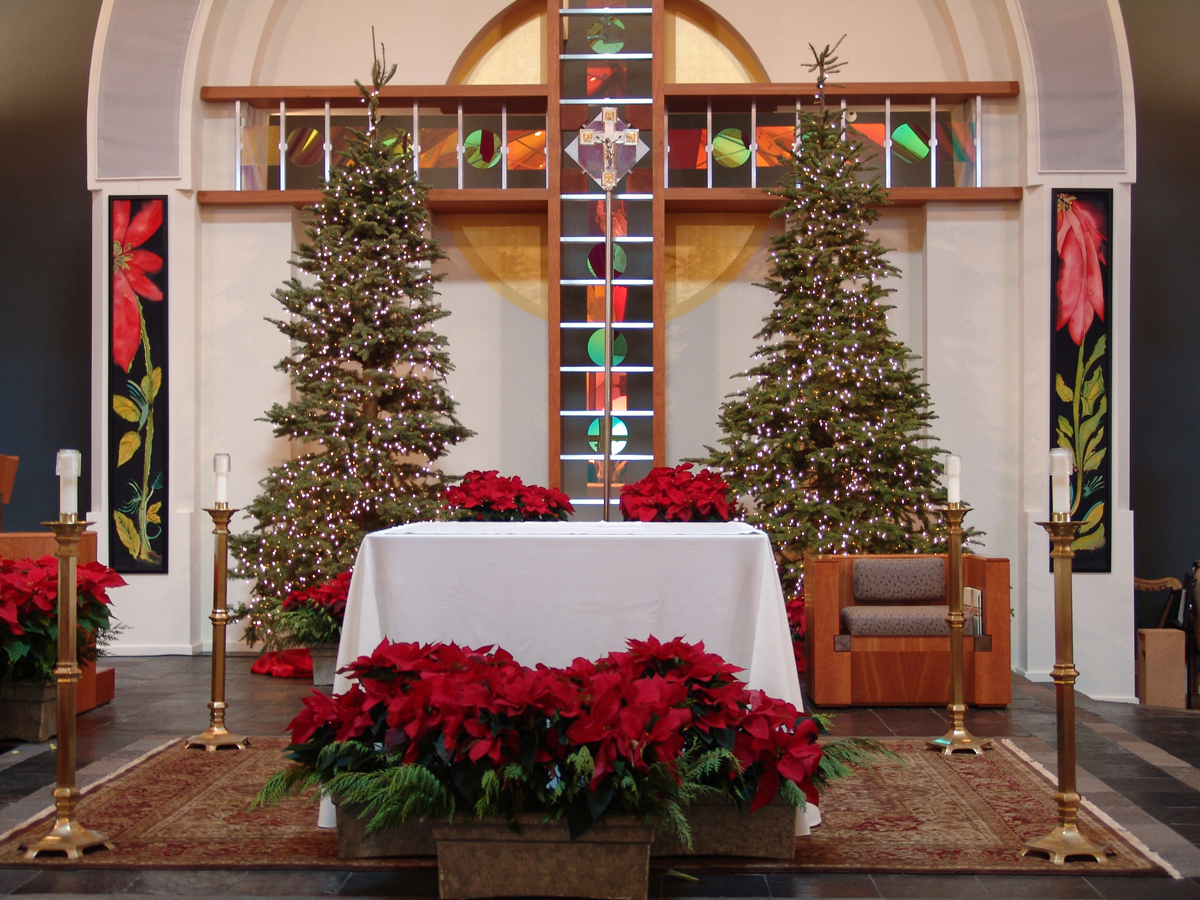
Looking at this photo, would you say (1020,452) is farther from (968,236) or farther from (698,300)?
(698,300)

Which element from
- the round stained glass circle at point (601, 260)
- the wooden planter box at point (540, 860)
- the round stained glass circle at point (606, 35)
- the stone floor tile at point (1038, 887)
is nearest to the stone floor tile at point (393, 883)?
the wooden planter box at point (540, 860)

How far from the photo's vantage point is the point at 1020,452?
8.06 metres

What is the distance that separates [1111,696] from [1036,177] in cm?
367

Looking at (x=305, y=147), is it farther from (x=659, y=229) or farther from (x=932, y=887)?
(x=932, y=887)

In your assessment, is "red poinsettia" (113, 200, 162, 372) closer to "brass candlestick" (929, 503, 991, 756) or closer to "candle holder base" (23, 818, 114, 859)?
"candle holder base" (23, 818, 114, 859)

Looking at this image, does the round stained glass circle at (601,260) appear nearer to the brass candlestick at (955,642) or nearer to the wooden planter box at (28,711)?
the brass candlestick at (955,642)

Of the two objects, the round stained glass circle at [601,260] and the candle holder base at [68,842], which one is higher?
the round stained glass circle at [601,260]

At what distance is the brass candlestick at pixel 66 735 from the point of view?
3.27m

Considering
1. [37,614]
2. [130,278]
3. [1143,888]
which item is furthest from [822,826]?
[130,278]

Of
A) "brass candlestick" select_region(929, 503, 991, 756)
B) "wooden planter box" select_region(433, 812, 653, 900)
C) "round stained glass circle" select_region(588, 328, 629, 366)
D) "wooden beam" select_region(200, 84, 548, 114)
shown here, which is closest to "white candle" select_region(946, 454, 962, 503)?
"brass candlestick" select_region(929, 503, 991, 756)

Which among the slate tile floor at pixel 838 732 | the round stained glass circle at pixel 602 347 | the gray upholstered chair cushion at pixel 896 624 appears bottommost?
the slate tile floor at pixel 838 732

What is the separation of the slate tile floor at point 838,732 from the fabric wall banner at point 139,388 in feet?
2.86

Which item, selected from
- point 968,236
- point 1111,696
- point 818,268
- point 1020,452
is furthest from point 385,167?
point 1111,696

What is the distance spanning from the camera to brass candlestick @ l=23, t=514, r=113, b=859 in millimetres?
3270
